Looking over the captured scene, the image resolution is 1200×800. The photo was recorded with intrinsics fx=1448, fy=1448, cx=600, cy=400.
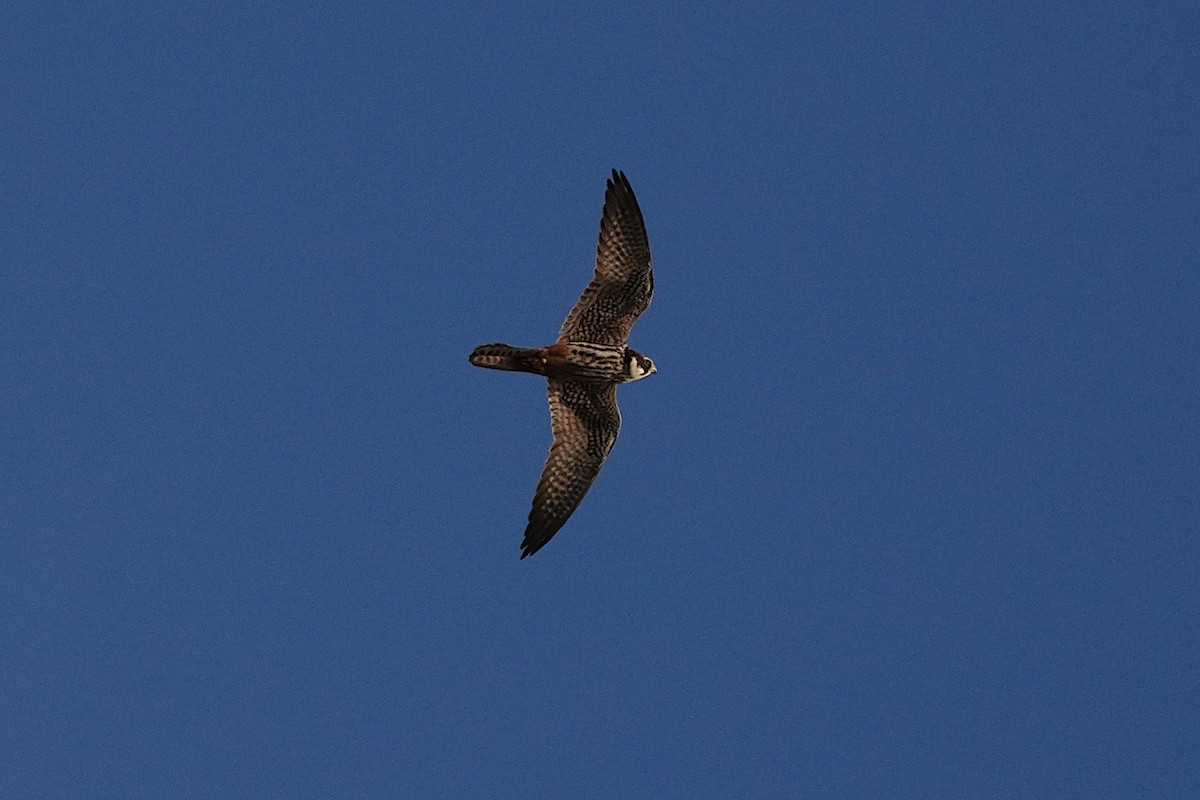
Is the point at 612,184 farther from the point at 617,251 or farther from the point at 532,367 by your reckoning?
the point at 532,367

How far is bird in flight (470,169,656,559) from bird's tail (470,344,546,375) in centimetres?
2

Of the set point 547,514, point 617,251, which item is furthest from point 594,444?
point 617,251

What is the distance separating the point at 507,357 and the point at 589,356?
1.47m

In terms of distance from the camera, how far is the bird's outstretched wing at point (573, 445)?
2589 cm

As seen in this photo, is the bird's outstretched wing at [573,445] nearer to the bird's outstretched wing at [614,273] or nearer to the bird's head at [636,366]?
the bird's head at [636,366]

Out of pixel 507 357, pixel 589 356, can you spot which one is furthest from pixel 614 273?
pixel 507 357

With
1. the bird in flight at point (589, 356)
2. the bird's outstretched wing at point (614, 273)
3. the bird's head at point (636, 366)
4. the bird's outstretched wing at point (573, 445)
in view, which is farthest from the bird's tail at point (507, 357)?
the bird's head at point (636, 366)

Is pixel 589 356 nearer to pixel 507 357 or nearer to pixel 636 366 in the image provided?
pixel 636 366

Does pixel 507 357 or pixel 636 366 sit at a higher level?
pixel 636 366

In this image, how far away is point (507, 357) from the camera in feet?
81.6

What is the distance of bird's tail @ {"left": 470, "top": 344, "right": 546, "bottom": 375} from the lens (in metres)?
24.7

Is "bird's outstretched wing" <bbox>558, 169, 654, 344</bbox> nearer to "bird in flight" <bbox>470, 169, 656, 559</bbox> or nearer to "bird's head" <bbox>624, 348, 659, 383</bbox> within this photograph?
"bird in flight" <bbox>470, 169, 656, 559</bbox>

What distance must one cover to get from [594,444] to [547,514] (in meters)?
1.57

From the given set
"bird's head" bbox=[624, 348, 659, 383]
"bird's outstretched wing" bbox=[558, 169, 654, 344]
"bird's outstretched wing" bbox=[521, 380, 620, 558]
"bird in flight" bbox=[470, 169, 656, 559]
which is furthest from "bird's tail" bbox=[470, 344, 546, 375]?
"bird's head" bbox=[624, 348, 659, 383]
